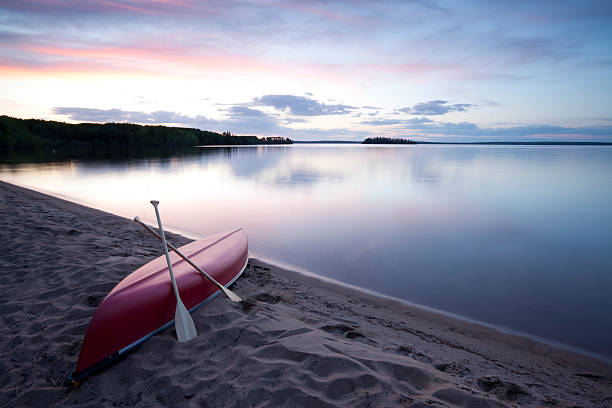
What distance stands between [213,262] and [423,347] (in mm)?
2850

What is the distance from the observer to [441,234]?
778cm

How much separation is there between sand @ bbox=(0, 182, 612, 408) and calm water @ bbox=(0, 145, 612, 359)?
86 cm

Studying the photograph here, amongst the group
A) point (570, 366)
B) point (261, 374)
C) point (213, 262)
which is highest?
point (213, 262)

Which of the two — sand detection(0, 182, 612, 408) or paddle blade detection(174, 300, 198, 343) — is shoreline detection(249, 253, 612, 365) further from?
paddle blade detection(174, 300, 198, 343)

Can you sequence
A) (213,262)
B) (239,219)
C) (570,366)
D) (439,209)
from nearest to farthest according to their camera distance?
(570,366), (213,262), (239,219), (439,209)

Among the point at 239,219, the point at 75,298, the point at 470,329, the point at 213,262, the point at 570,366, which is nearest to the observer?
the point at 570,366

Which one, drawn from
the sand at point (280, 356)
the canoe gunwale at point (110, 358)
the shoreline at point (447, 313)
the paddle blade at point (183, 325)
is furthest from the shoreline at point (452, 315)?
the paddle blade at point (183, 325)

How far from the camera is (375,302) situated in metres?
4.39

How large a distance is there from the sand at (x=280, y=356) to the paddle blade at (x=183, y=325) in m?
0.10

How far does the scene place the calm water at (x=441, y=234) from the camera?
451 cm

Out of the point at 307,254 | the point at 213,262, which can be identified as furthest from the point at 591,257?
the point at 213,262

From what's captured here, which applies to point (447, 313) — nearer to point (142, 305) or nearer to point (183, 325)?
point (183, 325)

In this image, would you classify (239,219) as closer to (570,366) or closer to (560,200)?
(570,366)

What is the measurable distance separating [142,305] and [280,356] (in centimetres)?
148
